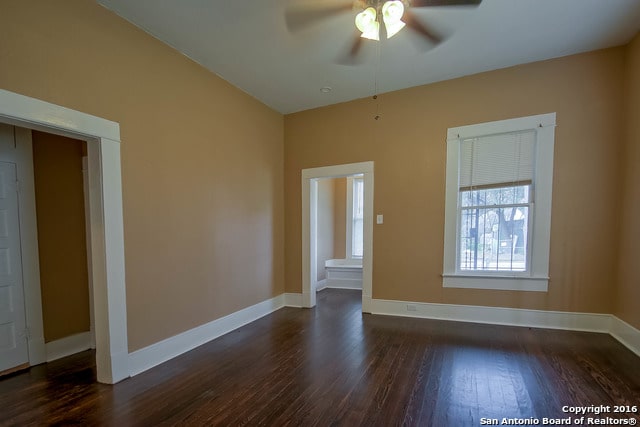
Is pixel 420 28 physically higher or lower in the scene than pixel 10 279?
higher

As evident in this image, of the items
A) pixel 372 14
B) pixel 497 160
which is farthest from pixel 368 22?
pixel 497 160

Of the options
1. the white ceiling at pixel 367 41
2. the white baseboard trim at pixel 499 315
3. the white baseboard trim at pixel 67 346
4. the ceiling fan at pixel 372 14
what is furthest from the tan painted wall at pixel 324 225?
the white baseboard trim at pixel 67 346

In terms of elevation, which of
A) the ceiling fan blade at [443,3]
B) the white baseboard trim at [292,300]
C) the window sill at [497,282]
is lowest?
the white baseboard trim at [292,300]

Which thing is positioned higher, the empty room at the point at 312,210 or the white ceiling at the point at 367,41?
the white ceiling at the point at 367,41

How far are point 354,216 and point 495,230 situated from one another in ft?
9.74

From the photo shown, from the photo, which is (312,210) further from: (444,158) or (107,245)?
(107,245)

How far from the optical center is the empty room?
6.61ft

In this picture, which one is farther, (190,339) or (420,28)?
(190,339)

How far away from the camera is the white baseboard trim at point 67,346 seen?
267 cm

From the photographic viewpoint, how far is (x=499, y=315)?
341cm

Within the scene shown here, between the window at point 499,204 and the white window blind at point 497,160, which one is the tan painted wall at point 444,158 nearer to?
the window at point 499,204

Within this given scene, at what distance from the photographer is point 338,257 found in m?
6.14

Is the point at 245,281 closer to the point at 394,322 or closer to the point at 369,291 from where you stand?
the point at 369,291

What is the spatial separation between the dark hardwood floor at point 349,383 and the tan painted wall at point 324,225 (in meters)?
2.46
